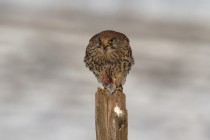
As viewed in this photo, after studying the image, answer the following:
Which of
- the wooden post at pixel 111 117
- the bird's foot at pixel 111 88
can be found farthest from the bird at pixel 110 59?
the wooden post at pixel 111 117

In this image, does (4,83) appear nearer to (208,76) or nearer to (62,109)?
(62,109)

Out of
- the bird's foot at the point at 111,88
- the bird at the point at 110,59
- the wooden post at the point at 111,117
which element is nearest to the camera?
the wooden post at the point at 111,117

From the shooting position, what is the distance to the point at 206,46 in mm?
16641

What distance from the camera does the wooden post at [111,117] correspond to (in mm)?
6477

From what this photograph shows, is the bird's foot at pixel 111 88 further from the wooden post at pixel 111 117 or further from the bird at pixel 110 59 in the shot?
the wooden post at pixel 111 117

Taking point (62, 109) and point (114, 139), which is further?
point (62, 109)

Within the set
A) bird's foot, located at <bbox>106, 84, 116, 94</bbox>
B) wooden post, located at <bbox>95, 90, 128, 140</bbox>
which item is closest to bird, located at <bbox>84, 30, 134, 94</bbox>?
bird's foot, located at <bbox>106, 84, 116, 94</bbox>

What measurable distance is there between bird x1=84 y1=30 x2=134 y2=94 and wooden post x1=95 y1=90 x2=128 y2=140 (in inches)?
75.9

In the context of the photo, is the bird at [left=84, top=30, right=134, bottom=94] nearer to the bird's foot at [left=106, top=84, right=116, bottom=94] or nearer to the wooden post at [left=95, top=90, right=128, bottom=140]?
the bird's foot at [left=106, top=84, right=116, bottom=94]

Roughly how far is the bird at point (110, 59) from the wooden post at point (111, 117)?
193cm

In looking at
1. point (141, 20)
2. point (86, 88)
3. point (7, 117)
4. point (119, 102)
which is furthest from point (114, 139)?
point (141, 20)

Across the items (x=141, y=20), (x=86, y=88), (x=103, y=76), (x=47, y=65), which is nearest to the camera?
(x=103, y=76)

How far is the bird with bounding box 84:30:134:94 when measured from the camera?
8609 millimetres

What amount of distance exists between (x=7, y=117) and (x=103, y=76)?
3516 millimetres
